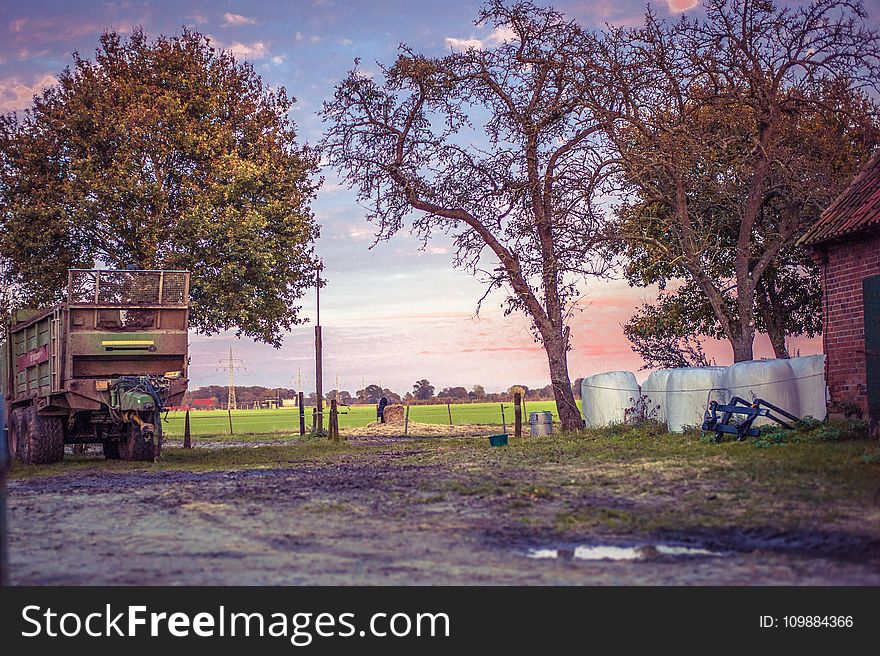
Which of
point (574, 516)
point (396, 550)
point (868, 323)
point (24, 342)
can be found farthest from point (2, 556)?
point (24, 342)

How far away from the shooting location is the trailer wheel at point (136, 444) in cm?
2280

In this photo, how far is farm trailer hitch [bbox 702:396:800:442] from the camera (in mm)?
17734

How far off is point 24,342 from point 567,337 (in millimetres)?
15720

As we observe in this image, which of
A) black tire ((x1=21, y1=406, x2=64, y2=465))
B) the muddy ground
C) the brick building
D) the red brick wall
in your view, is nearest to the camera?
the muddy ground

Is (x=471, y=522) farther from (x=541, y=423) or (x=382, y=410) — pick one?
(x=382, y=410)

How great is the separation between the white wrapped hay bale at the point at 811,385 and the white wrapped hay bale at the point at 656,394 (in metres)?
3.53

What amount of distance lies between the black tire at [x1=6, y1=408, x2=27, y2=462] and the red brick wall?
58.4 feet

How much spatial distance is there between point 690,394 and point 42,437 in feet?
48.5

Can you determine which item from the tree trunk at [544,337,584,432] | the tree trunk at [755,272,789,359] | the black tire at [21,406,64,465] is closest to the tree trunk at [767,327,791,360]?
Result: the tree trunk at [755,272,789,359]

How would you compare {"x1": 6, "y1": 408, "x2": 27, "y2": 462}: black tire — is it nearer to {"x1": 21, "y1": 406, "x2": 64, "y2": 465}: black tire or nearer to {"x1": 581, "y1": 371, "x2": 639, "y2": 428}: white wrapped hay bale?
{"x1": 21, "y1": 406, "x2": 64, "y2": 465}: black tire

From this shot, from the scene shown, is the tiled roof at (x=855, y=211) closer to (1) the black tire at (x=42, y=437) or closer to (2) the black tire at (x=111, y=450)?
(1) the black tire at (x=42, y=437)

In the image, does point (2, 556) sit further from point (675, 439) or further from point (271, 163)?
point (271, 163)

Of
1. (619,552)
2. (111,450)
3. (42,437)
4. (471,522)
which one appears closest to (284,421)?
(111,450)

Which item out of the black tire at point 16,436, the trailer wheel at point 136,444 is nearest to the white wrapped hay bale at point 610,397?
the trailer wheel at point 136,444
